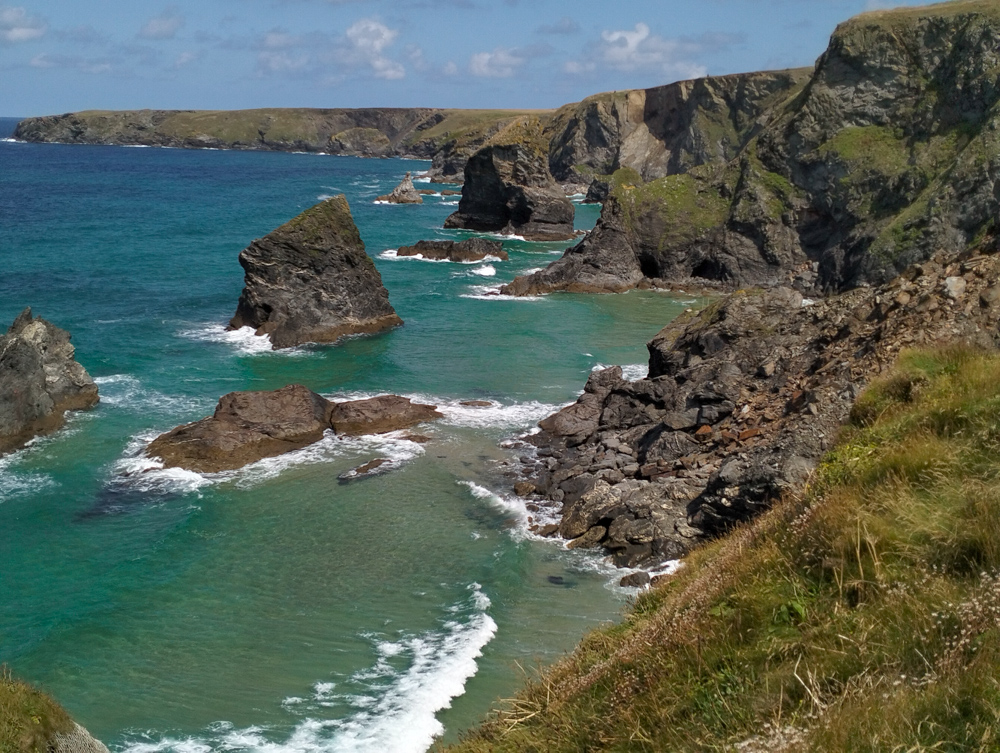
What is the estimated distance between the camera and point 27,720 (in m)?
10.6

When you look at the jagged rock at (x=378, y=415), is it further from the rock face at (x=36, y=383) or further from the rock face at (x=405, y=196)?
the rock face at (x=405, y=196)

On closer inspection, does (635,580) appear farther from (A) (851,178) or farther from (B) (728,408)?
(A) (851,178)

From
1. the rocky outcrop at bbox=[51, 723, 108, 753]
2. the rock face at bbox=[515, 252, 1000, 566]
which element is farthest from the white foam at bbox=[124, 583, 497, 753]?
the rock face at bbox=[515, 252, 1000, 566]

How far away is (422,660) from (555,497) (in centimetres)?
894

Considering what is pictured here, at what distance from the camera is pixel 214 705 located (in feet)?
53.8

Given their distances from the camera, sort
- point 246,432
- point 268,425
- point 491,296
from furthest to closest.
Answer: point 491,296 < point 268,425 < point 246,432

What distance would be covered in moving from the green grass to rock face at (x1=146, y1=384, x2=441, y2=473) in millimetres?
17439

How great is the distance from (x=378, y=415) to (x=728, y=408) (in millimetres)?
12988

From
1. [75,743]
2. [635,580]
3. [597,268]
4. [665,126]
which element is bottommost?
[635,580]

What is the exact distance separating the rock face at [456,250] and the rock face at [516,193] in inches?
474

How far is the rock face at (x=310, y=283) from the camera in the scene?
148 ft

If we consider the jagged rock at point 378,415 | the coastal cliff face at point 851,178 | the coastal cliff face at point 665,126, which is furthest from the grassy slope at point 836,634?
the coastal cliff face at point 665,126

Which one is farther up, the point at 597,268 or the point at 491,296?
the point at 597,268

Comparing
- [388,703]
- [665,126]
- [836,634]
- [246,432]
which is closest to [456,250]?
[246,432]
